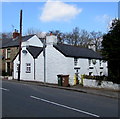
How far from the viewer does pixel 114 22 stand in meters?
18.5

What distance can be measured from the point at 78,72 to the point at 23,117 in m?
19.4

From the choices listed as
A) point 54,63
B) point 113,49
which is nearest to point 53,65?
point 54,63

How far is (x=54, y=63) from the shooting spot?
2603cm

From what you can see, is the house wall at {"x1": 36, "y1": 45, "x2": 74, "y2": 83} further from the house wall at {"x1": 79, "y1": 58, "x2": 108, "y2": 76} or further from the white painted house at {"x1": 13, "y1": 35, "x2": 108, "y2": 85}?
the house wall at {"x1": 79, "y1": 58, "x2": 108, "y2": 76}

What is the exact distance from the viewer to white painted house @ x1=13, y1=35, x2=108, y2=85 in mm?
25211

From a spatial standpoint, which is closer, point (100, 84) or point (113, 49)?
point (113, 49)

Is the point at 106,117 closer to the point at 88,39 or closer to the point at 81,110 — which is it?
the point at 81,110

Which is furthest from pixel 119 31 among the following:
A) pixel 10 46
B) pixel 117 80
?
pixel 10 46

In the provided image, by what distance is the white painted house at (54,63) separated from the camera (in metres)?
25.2

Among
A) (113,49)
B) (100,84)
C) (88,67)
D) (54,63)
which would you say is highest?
(113,49)

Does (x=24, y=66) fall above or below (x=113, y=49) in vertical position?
below

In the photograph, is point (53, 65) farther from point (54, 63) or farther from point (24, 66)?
point (24, 66)

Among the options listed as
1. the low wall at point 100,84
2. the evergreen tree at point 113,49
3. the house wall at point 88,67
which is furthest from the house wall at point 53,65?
the evergreen tree at point 113,49

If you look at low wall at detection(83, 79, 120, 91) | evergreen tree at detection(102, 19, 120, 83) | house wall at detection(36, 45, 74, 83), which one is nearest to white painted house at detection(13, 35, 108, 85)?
house wall at detection(36, 45, 74, 83)
